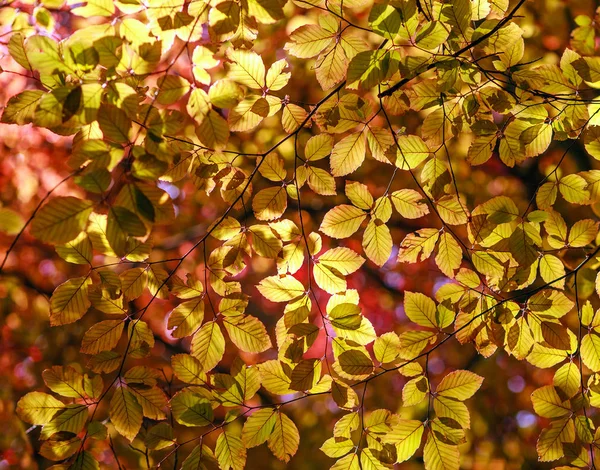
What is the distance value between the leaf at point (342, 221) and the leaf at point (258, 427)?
1.99ft

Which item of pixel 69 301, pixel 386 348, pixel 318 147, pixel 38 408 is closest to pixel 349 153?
pixel 318 147

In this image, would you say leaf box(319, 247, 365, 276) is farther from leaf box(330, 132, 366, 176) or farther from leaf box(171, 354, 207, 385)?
leaf box(171, 354, 207, 385)

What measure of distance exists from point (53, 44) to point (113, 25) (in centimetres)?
24

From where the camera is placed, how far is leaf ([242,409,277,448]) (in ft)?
4.90

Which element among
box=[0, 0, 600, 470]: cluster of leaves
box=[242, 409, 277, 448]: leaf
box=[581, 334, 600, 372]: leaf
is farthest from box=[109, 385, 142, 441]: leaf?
box=[581, 334, 600, 372]: leaf

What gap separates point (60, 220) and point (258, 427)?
34.2 inches

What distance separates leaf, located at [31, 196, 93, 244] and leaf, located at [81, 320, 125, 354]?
575 mm

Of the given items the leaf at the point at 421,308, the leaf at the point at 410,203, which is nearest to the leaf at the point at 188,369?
the leaf at the point at 421,308

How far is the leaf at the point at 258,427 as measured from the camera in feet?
4.90

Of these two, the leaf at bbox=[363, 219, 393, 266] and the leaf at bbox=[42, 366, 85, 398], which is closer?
the leaf at bbox=[42, 366, 85, 398]

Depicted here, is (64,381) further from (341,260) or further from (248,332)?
(341,260)

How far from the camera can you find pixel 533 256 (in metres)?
1.49

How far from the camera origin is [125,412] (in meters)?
1.48

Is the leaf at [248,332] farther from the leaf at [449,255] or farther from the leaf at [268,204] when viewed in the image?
the leaf at [449,255]
